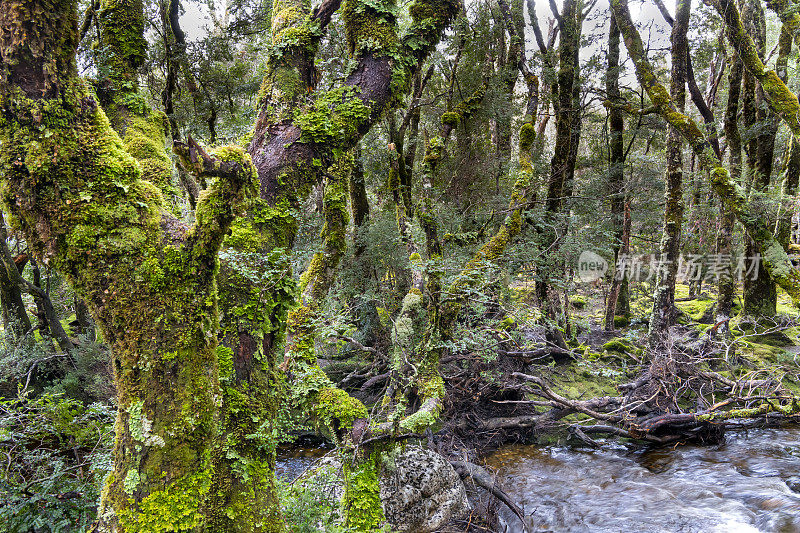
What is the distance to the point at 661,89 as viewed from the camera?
7.08 m

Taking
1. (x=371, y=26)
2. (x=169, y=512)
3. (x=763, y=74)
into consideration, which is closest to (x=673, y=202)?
(x=763, y=74)

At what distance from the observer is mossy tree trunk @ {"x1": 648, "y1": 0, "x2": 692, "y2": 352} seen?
747 cm

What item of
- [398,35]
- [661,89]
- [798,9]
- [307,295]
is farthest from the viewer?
[661,89]

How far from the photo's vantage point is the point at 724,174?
611 cm

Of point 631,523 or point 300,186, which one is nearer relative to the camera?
point 300,186

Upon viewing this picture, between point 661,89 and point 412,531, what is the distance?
7896 millimetres

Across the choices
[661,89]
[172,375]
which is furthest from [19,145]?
[661,89]

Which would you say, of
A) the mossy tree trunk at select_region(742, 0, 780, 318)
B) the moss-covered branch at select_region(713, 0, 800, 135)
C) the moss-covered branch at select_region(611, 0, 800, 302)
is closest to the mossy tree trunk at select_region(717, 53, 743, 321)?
the mossy tree trunk at select_region(742, 0, 780, 318)

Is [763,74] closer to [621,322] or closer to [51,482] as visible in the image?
[621,322]

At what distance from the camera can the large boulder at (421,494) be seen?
15.7 feet

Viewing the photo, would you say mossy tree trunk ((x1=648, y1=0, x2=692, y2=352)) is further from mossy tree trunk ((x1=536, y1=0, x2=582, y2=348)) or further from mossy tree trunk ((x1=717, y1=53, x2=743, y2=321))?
mossy tree trunk ((x1=717, y1=53, x2=743, y2=321))

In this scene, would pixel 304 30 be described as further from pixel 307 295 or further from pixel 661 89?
pixel 661 89

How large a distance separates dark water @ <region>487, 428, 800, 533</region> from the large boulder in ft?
2.75

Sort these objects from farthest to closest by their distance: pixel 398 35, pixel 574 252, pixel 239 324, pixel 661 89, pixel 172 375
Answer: pixel 574 252, pixel 661 89, pixel 398 35, pixel 239 324, pixel 172 375
